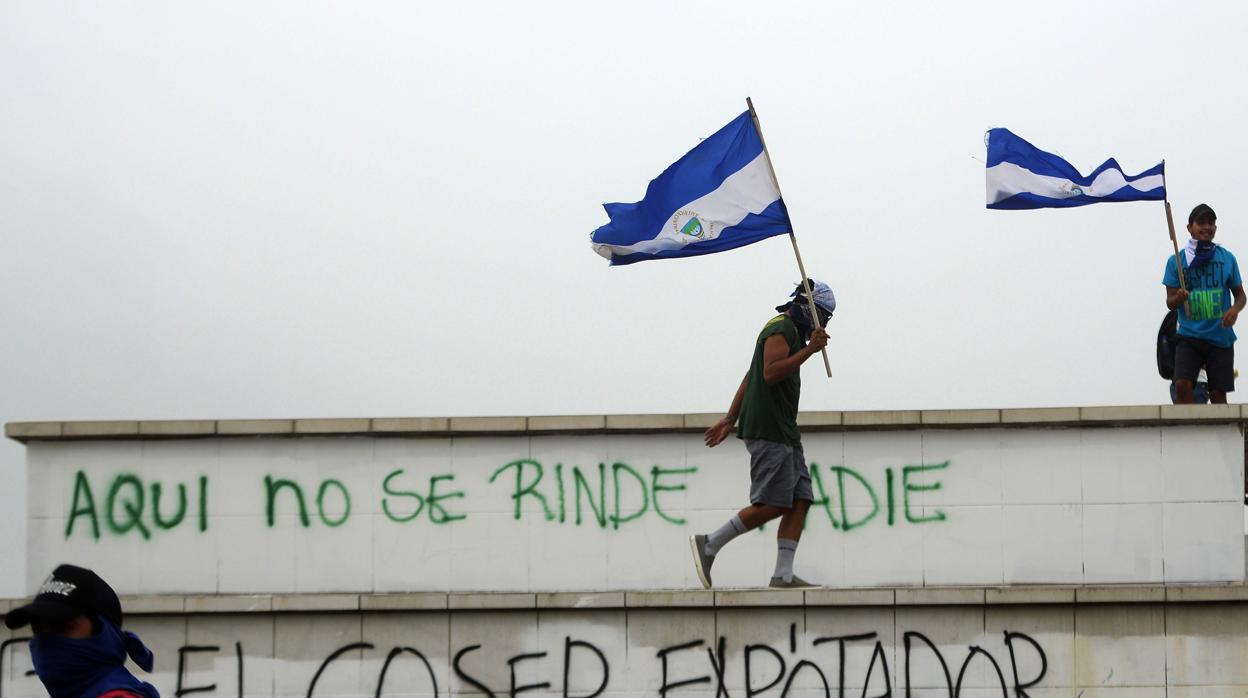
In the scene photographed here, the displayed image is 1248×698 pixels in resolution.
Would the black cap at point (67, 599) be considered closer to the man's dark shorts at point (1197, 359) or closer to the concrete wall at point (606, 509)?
the concrete wall at point (606, 509)

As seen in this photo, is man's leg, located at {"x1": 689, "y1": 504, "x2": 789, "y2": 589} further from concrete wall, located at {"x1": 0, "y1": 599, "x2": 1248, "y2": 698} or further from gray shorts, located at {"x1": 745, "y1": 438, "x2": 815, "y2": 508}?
concrete wall, located at {"x1": 0, "y1": 599, "x2": 1248, "y2": 698}

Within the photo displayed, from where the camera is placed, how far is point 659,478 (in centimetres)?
1223

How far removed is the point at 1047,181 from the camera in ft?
42.2

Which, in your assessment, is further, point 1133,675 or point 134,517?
point 134,517

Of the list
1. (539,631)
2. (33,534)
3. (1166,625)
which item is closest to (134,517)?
(33,534)

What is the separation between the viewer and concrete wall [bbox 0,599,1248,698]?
11414 mm

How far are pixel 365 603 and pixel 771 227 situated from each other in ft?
10.7

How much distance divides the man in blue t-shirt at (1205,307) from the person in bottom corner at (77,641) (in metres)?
8.77

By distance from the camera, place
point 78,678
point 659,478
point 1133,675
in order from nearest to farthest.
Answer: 1. point 78,678
2. point 1133,675
3. point 659,478

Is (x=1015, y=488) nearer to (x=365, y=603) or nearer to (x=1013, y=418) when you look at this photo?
(x=1013, y=418)

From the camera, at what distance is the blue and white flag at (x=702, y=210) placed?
11.8 m

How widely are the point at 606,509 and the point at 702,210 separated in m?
1.93

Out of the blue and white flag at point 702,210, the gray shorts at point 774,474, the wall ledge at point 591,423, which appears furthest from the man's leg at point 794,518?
the blue and white flag at point 702,210

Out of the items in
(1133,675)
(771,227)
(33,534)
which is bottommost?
(1133,675)
